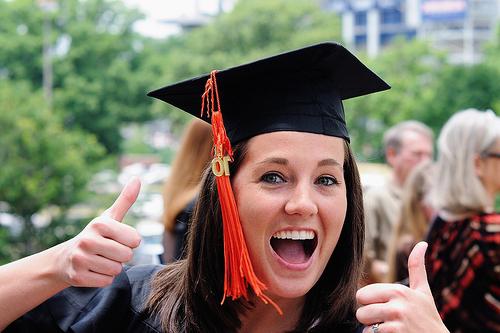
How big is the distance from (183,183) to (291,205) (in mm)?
1753

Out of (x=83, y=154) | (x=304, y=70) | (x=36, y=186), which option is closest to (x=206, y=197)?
(x=304, y=70)

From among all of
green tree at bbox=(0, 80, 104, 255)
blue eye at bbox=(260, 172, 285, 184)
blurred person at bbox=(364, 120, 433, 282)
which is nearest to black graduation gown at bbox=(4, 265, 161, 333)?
blue eye at bbox=(260, 172, 285, 184)

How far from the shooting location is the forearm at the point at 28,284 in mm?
1550

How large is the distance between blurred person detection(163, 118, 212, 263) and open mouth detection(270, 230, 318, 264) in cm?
157

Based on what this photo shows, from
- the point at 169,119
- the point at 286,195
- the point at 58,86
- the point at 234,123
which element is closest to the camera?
the point at 286,195

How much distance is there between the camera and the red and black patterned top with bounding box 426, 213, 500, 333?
275 centimetres

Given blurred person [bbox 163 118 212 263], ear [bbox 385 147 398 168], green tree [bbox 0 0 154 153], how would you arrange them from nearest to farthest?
blurred person [bbox 163 118 212 263] < ear [bbox 385 147 398 168] < green tree [bbox 0 0 154 153]

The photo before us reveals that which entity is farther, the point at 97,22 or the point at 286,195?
the point at 97,22

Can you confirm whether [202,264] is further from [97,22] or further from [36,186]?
[97,22]

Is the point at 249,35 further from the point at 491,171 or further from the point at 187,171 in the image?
the point at 491,171

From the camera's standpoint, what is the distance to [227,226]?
155 cm

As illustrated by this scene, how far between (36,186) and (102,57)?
17568 mm

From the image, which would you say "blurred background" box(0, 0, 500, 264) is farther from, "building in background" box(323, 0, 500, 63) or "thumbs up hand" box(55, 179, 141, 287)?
"building in background" box(323, 0, 500, 63)

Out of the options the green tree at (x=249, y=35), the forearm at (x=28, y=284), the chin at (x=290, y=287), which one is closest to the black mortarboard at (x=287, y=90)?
the chin at (x=290, y=287)
